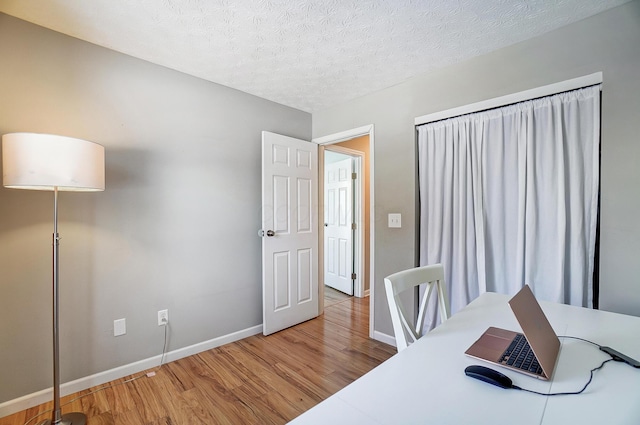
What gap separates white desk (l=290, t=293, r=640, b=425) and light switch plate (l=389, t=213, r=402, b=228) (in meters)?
1.48

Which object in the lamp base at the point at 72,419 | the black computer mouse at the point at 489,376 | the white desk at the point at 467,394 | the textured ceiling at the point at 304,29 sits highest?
the textured ceiling at the point at 304,29

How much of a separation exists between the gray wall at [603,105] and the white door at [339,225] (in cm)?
142

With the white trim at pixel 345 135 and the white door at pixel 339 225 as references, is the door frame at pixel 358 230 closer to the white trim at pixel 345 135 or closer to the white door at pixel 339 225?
the white door at pixel 339 225

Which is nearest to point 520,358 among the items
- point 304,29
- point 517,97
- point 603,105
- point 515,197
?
point 515,197

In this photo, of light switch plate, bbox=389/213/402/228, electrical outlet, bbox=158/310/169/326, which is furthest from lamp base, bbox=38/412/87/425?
light switch plate, bbox=389/213/402/228

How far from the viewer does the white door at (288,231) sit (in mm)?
2691

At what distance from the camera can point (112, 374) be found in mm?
1975

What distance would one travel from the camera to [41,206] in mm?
1735

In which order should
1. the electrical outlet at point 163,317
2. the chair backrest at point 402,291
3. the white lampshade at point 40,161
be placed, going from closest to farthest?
the chair backrest at point 402,291 < the white lampshade at point 40,161 < the electrical outlet at point 163,317

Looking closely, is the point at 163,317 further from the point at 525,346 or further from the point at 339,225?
the point at 339,225

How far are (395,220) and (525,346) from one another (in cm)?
158

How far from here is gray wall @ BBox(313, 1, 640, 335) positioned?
4.93 ft

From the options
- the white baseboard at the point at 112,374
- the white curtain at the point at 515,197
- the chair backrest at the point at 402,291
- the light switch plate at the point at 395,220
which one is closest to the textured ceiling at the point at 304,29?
the white curtain at the point at 515,197

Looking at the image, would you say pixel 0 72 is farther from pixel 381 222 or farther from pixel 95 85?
pixel 381 222
